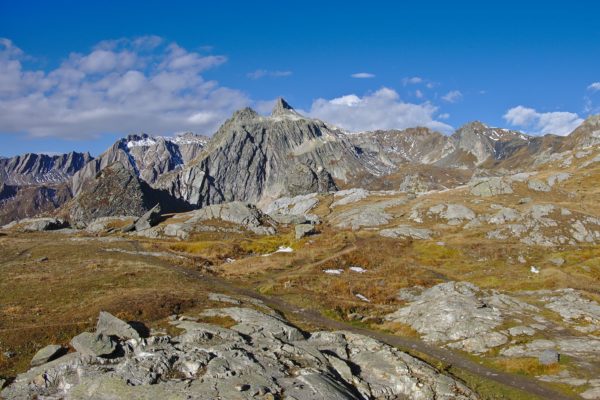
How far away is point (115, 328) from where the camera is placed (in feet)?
103

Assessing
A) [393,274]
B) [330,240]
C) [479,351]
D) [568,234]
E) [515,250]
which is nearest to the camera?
[479,351]

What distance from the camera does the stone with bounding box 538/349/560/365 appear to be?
35.2 meters

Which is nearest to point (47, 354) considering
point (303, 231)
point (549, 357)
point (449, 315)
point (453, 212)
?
point (449, 315)

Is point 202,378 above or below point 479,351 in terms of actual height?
above

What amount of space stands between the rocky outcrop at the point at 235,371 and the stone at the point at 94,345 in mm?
159

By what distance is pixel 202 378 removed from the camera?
82.2 feet

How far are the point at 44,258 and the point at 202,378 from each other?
63009 millimetres

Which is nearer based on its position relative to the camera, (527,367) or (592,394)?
(592,394)

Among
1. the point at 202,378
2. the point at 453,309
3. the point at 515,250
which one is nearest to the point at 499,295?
the point at 453,309

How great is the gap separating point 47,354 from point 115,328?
14.5 feet

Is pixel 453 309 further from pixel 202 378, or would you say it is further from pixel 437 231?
pixel 437 231

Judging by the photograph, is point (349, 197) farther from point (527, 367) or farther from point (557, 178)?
point (527, 367)

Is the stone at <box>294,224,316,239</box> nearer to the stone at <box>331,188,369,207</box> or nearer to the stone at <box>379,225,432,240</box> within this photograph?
the stone at <box>379,225,432,240</box>

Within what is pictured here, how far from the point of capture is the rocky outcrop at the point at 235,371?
2403cm
